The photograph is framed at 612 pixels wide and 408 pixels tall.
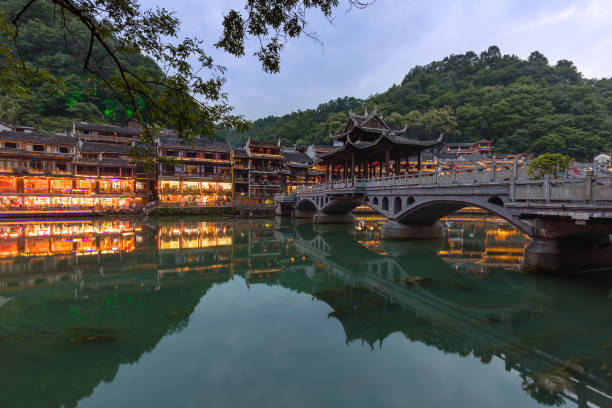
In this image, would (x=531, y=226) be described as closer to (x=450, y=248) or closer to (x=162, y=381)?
(x=450, y=248)

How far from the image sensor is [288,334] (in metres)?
8.51

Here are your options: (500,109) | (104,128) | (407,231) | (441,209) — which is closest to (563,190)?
(441,209)

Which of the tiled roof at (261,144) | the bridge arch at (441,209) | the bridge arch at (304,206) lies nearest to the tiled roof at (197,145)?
the tiled roof at (261,144)

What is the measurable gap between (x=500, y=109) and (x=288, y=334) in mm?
104995

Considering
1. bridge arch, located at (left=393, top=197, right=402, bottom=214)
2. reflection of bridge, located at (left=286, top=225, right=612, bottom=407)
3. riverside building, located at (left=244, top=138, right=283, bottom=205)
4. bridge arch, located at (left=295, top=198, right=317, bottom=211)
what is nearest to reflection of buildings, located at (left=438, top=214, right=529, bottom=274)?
reflection of bridge, located at (left=286, top=225, right=612, bottom=407)

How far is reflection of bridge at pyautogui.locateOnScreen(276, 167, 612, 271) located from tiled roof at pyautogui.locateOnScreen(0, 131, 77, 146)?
51.9m

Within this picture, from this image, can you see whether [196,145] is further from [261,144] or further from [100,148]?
[100,148]

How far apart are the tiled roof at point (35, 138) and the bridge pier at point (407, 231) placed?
173ft

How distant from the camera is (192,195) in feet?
178

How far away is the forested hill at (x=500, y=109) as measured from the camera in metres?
74.9

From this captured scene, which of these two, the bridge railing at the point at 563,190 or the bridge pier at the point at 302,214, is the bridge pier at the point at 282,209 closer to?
the bridge pier at the point at 302,214

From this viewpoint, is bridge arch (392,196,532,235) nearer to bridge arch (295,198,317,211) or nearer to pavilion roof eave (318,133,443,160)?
pavilion roof eave (318,133,443,160)

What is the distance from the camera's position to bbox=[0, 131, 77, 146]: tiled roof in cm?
4413

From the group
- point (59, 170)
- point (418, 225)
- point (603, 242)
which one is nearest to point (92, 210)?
point (59, 170)
